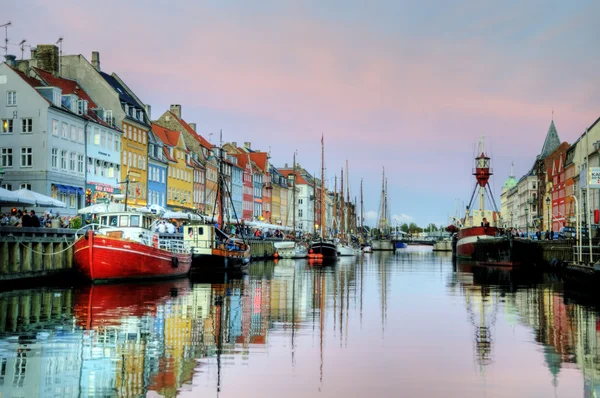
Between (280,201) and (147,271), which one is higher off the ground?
(280,201)

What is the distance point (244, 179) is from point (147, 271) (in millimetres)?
93281

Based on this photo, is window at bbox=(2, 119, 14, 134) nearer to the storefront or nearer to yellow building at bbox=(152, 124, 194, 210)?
the storefront

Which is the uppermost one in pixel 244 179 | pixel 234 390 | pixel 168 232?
pixel 244 179

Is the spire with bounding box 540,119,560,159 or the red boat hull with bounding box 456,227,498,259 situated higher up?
the spire with bounding box 540,119,560,159

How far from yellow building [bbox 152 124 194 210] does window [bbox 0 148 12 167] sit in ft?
105

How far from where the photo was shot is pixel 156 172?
92.6 m

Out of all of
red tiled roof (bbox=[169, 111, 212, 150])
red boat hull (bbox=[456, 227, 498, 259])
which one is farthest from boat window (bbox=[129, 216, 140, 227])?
red tiled roof (bbox=[169, 111, 212, 150])

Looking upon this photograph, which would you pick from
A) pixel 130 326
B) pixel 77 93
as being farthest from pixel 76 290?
pixel 77 93

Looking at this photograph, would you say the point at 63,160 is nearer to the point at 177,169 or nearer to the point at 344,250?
the point at 177,169

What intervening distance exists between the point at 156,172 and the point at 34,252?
5185 centimetres

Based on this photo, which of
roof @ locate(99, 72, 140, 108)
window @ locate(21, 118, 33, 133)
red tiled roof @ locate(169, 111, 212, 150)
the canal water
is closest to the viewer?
the canal water

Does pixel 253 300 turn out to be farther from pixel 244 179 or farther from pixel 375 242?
pixel 375 242

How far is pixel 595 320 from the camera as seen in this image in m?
25.6

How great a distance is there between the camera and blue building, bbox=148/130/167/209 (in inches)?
3558
